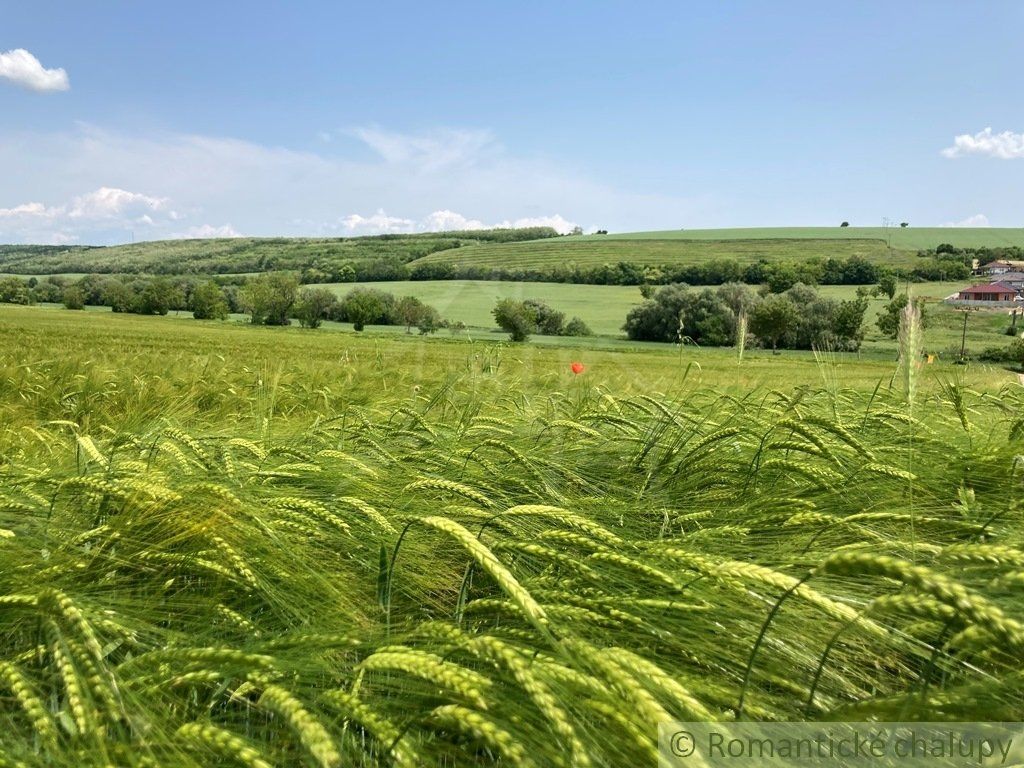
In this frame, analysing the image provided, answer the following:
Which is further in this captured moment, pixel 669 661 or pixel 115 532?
pixel 115 532

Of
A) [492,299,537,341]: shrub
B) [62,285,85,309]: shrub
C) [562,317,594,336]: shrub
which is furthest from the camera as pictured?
[62,285,85,309]: shrub

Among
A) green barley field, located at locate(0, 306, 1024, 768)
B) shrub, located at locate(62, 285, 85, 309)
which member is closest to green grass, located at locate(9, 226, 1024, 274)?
A: shrub, located at locate(62, 285, 85, 309)

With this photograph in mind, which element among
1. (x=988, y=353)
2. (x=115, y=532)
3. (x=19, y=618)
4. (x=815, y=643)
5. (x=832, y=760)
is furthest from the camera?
(x=988, y=353)

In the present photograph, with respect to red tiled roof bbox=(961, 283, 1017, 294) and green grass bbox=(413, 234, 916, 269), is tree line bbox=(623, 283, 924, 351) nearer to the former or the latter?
green grass bbox=(413, 234, 916, 269)

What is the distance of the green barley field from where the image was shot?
76cm

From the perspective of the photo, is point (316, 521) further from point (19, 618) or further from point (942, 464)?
point (942, 464)

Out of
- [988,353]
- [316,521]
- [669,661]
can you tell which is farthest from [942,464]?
[988,353]

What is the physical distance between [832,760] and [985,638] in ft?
0.77

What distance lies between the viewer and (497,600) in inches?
41.1

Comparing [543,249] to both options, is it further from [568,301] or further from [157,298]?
[157,298]

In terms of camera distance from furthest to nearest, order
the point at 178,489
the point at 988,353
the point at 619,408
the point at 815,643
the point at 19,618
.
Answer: the point at 988,353, the point at 619,408, the point at 178,489, the point at 19,618, the point at 815,643

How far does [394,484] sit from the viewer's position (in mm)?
1759

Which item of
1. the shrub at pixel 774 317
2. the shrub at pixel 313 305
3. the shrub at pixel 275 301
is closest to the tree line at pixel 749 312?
the shrub at pixel 774 317

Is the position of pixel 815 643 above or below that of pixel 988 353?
above
